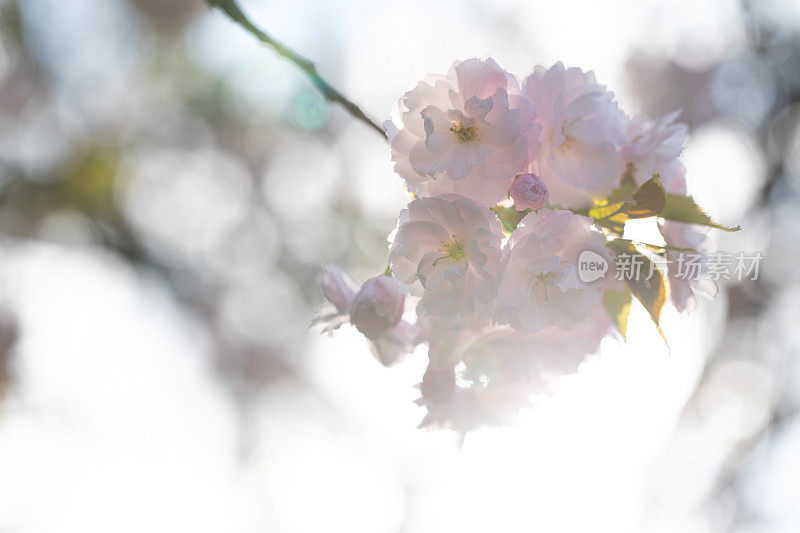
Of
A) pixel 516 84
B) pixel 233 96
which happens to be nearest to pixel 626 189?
pixel 516 84

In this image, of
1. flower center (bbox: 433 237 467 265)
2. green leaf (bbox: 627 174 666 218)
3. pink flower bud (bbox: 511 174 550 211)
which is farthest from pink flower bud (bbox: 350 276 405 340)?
green leaf (bbox: 627 174 666 218)

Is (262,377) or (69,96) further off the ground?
(69,96)

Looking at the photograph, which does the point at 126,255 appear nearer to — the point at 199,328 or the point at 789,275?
the point at 199,328

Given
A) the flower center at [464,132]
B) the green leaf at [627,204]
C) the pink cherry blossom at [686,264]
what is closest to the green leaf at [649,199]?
the green leaf at [627,204]

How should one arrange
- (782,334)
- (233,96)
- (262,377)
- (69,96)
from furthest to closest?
(262,377), (782,334), (233,96), (69,96)

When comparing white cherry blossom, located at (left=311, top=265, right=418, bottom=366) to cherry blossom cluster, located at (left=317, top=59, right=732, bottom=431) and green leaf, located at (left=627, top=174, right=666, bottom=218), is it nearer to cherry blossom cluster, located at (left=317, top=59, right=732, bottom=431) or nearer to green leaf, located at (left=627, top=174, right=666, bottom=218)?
cherry blossom cluster, located at (left=317, top=59, right=732, bottom=431)
